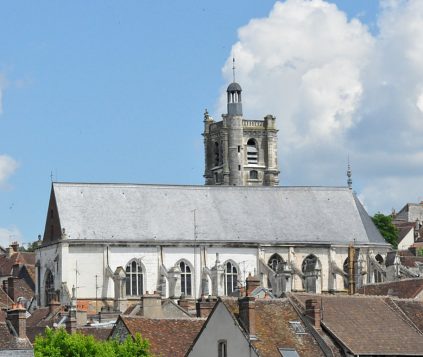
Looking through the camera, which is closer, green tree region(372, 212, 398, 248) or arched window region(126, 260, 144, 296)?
arched window region(126, 260, 144, 296)

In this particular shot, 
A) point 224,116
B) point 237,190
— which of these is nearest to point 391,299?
point 237,190

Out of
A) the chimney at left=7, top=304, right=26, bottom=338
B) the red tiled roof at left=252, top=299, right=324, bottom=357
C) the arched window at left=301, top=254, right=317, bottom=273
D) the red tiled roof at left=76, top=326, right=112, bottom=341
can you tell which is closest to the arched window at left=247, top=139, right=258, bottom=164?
the arched window at left=301, top=254, right=317, bottom=273

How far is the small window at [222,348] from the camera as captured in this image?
63.0 metres

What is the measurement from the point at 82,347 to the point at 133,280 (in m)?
56.0

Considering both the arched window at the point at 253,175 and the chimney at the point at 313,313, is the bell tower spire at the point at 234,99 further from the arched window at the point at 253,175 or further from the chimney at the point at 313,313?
the chimney at the point at 313,313

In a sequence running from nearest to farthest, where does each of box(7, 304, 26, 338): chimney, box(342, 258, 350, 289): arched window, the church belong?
box(7, 304, 26, 338): chimney < the church < box(342, 258, 350, 289): arched window

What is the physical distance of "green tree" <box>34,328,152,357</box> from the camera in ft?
195

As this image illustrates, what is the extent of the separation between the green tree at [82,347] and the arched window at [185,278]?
55216 millimetres

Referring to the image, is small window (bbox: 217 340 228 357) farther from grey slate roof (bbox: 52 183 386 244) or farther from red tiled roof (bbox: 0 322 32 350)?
grey slate roof (bbox: 52 183 386 244)

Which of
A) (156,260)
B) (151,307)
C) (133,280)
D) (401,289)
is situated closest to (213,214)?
(156,260)

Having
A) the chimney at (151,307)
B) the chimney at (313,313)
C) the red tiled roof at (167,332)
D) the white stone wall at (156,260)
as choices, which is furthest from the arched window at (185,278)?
the chimney at (313,313)

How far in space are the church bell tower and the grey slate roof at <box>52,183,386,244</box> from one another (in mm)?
38931

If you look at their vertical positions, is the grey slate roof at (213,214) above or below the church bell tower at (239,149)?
below

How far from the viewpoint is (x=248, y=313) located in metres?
63.2
